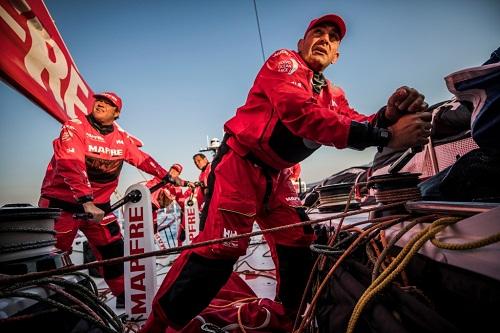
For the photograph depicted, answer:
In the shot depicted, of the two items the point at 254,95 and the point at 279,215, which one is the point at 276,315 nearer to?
the point at 279,215

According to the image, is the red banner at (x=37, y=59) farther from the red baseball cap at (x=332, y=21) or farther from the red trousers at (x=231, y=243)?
the red baseball cap at (x=332, y=21)

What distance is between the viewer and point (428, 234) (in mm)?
637

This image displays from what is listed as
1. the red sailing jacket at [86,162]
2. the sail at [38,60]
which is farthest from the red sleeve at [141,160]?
the sail at [38,60]

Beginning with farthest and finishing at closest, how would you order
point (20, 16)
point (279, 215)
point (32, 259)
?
point (20, 16) < point (279, 215) < point (32, 259)

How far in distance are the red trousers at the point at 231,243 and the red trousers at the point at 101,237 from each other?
1.34m

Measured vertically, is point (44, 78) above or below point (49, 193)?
above

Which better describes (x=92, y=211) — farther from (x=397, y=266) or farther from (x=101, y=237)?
(x=397, y=266)

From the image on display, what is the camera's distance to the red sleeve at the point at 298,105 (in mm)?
1185

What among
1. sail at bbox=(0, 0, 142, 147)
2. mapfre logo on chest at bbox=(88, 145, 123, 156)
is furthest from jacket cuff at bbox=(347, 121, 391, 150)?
sail at bbox=(0, 0, 142, 147)

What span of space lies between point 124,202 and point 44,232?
3.38ft

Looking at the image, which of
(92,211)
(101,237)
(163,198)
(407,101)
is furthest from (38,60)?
(163,198)

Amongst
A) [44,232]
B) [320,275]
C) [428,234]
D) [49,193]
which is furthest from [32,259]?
[49,193]

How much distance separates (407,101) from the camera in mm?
1226

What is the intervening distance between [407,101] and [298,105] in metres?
0.56
